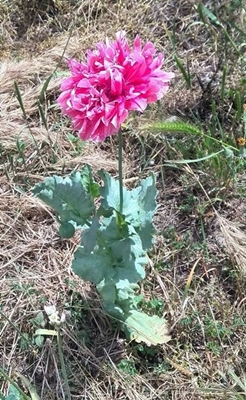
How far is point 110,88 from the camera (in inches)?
46.9

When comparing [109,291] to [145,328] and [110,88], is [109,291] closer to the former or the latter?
[145,328]

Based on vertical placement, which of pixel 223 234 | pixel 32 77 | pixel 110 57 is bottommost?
pixel 223 234

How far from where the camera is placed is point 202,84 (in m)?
2.19

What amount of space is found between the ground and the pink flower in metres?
0.44

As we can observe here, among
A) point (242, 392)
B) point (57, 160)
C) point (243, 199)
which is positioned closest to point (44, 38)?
point (57, 160)

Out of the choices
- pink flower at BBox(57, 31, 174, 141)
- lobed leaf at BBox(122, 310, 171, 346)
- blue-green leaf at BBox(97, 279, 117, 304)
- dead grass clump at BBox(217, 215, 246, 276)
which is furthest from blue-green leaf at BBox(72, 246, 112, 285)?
dead grass clump at BBox(217, 215, 246, 276)

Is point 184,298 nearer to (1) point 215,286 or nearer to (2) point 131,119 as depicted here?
(1) point 215,286

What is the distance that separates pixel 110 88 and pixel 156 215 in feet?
2.72

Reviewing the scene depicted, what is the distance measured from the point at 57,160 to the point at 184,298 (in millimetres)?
650

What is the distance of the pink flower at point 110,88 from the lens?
3.86ft

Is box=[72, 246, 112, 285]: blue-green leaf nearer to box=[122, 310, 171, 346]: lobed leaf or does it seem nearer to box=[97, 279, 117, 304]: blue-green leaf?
box=[97, 279, 117, 304]: blue-green leaf

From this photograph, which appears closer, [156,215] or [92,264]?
[92,264]

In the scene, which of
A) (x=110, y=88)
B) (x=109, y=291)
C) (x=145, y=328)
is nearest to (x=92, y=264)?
(x=109, y=291)

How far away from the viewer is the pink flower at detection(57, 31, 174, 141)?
118cm
